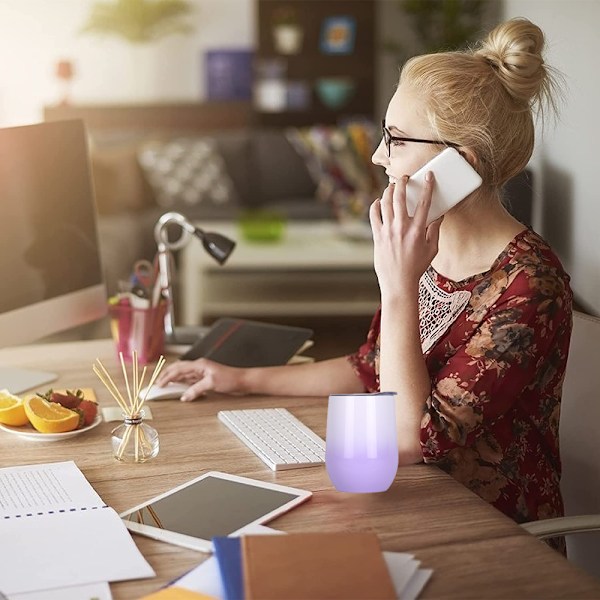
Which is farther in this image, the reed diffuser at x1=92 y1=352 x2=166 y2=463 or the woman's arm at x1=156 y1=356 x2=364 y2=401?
the woman's arm at x1=156 y1=356 x2=364 y2=401

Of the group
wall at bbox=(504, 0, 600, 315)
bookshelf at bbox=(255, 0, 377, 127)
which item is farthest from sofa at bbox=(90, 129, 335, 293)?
wall at bbox=(504, 0, 600, 315)

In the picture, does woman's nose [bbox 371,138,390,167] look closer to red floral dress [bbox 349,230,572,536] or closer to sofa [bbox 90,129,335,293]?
red floral dress [bbox 349,230,572,536]

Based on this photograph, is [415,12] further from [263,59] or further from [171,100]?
[171,100]

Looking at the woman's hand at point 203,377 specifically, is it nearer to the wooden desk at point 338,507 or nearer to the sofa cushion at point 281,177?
the wooden desk at point 338,507

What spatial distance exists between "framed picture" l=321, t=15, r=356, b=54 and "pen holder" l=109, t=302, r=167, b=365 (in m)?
5.45

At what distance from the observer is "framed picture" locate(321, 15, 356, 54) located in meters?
7.13

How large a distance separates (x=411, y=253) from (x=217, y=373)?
19.1 inches

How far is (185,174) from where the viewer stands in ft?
19.5

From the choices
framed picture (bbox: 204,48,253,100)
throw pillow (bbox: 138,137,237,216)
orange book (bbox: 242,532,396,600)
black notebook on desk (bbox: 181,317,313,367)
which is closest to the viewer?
orange book (bbox: 242,532,396,600)

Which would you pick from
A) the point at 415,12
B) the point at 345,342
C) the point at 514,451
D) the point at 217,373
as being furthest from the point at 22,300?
the point at 415,12

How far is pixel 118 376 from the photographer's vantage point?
194cm

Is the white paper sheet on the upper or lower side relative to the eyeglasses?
lower

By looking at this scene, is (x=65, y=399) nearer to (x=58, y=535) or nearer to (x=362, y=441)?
(x=58, y=535)

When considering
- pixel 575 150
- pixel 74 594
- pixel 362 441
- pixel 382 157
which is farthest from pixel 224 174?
pixel 74 594
